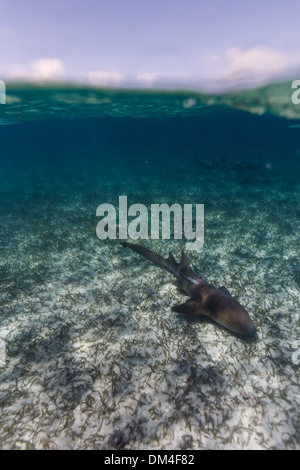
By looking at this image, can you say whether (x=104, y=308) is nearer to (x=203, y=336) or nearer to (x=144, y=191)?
(x=203, y=336)

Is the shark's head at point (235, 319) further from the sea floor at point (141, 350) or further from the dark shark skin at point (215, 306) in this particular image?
the sea floor at point (141, 350)

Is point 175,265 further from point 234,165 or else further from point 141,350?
point 234,165

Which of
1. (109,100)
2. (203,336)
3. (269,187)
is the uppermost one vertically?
(109,100)

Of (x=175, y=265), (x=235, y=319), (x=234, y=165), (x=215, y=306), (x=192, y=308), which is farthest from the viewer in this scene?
(x=234, y=165)

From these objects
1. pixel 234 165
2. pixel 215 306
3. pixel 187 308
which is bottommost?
pixel 187 308

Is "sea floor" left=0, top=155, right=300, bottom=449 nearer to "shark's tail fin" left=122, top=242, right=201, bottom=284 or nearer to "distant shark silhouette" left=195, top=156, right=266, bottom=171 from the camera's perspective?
"shark's tail fin" left=122, top=242, right=201, bottom=284

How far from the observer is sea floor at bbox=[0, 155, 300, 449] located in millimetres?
4234

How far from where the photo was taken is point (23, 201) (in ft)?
63.6

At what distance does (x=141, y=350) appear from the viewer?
5.73m

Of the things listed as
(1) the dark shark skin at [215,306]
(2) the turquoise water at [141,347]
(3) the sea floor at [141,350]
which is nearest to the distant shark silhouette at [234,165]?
(2) the turquoise water at [141,347]

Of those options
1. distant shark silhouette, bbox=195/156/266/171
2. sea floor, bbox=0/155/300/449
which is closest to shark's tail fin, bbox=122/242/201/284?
sea floor, bbox=0/155/300/449

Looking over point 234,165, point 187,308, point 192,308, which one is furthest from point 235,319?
point 234,165
